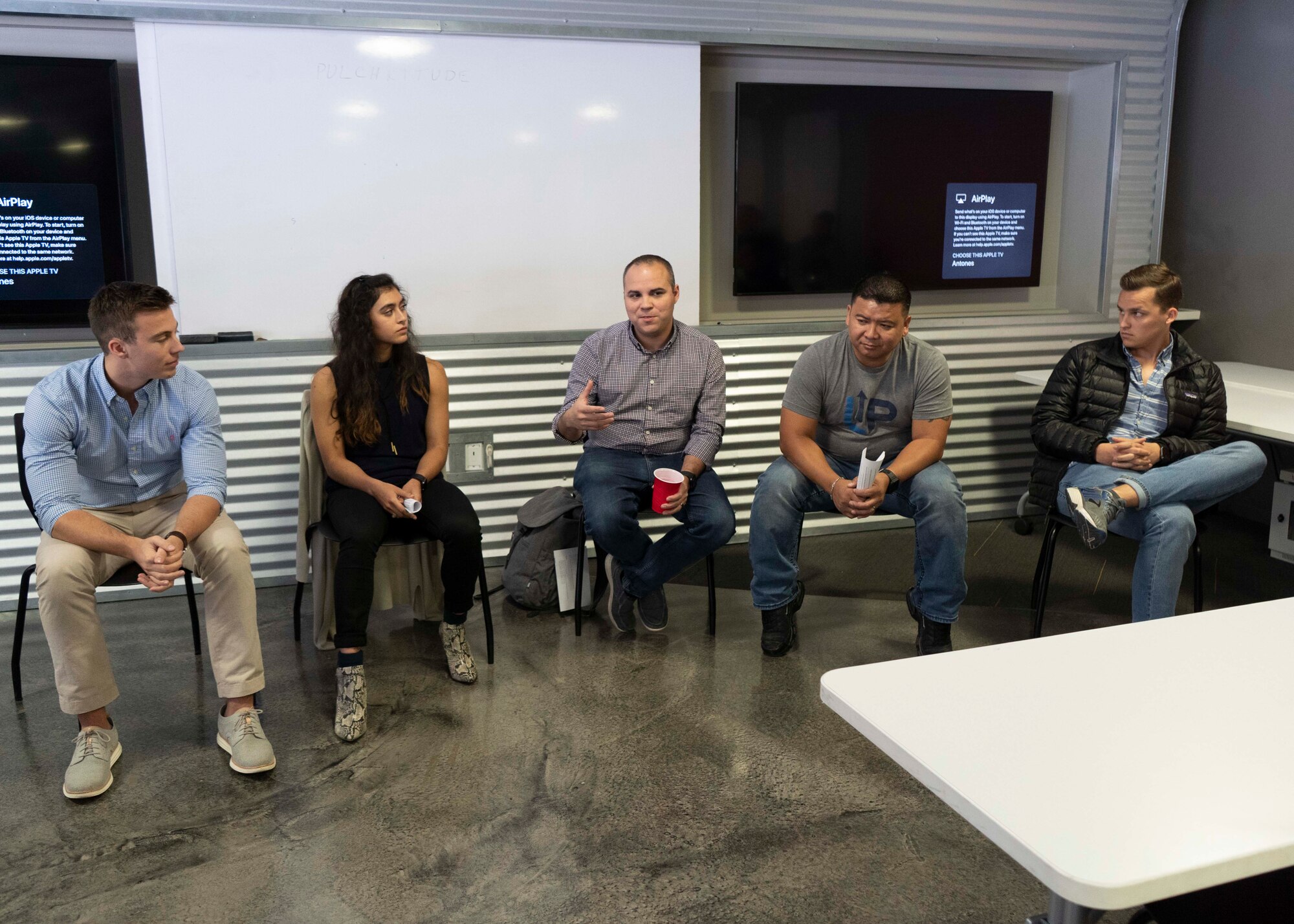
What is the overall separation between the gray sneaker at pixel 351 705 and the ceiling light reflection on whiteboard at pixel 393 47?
93.9 inches

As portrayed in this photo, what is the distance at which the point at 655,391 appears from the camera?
3.56 meters

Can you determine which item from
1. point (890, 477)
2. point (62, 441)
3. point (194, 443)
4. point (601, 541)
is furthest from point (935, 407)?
point (62, 441)

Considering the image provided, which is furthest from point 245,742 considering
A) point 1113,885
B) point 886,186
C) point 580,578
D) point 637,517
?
point 886,186

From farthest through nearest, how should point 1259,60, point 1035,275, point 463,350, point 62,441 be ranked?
point 1035,275 → point 1259,60 → point 463,350 → point 62,441

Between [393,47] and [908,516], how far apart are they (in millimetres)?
2612

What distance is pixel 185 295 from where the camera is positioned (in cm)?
391

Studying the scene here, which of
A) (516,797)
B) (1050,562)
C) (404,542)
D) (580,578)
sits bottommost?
(516,797)

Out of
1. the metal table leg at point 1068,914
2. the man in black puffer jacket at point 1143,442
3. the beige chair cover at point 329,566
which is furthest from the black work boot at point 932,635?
the metal table leg at point 1068,914

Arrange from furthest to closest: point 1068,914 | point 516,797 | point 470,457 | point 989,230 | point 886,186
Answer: point 989,230 → point 886,186 → point 470,457 → point 516,797 → point 1068,914

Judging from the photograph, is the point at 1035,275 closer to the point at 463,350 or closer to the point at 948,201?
the point at 948,201

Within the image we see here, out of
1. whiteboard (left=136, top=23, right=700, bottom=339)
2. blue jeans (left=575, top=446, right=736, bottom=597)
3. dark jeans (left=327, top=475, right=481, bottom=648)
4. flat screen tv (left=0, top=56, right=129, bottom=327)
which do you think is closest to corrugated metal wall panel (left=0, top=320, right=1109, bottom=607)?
whiteboard (left=136, top=23, right=700, bottom=339)

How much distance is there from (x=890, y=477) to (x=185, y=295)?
106 inches

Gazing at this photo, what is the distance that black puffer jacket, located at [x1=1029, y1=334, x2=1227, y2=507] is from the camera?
3.33 meters

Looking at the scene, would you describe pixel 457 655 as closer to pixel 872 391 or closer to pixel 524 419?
pixel 524 419
